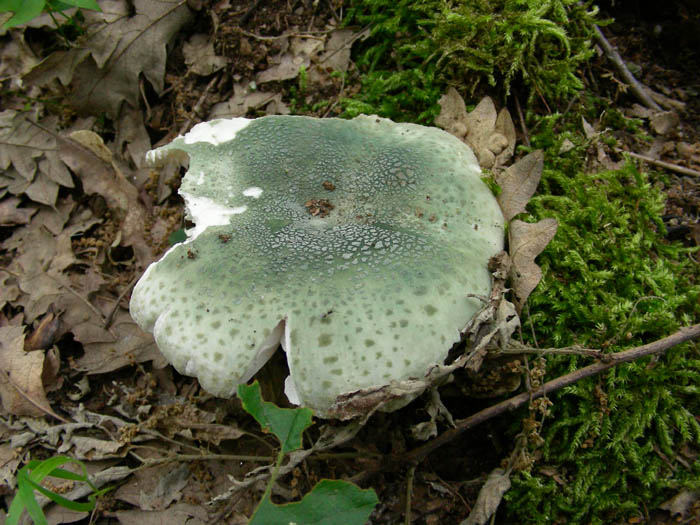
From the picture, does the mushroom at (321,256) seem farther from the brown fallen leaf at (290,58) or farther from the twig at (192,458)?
the brown fallen leaf at (290,58)

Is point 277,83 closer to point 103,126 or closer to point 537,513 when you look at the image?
point 103,126

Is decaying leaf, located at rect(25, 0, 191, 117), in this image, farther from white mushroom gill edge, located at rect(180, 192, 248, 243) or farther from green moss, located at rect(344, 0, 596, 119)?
white mushroom gill edge, located at rect(180, 192, 248, 243)

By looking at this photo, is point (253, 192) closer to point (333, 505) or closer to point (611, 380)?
point (333, 505)

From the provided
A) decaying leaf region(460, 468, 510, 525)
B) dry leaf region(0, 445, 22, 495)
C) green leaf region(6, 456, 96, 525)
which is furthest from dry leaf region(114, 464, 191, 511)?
decaying leaf region(460, 468, 510, 525)

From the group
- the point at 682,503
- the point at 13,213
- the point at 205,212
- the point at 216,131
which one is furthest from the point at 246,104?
the point at 682,503

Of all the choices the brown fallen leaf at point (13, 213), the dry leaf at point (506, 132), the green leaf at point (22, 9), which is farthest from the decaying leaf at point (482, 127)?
the brown fallen leaf at point (13, 213)

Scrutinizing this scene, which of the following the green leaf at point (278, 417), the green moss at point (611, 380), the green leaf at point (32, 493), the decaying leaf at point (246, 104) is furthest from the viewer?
the decaying leaf at point (246, 104)

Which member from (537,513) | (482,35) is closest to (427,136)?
(482,35)
